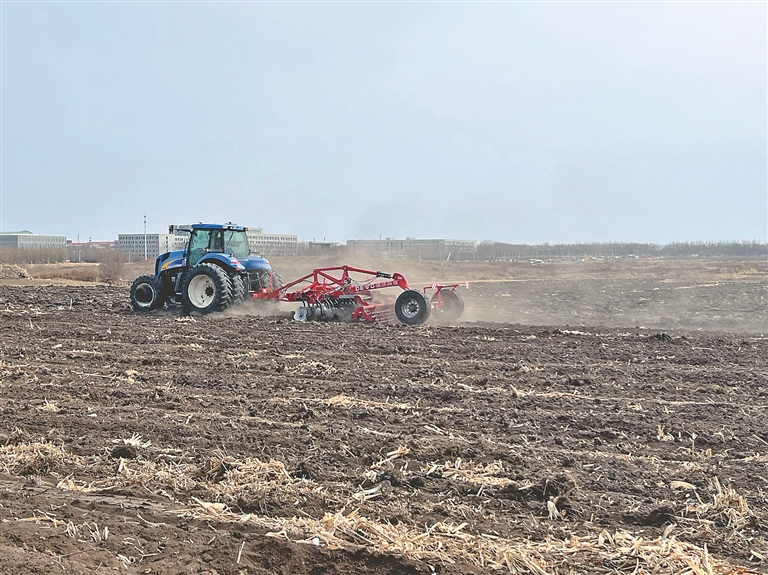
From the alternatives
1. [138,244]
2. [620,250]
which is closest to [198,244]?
[138,244]

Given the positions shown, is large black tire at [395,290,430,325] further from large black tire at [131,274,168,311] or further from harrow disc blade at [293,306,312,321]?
large black tire at [131,274,168,311]

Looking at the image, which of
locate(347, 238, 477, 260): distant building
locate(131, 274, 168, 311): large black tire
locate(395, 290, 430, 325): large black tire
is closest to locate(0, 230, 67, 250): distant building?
locate(347, 238, 477, 260): distant building

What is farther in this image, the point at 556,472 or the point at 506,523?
the point at 556,472

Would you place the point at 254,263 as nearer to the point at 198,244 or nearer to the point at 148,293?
the point at 198,244

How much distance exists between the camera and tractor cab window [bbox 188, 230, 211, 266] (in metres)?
16.5

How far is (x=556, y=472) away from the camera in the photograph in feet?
17.0

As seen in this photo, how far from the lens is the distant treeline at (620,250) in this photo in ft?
314

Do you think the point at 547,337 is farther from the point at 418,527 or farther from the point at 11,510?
the point at 11,510

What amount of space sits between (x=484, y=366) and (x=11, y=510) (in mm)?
6248

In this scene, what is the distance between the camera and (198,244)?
54.2ft

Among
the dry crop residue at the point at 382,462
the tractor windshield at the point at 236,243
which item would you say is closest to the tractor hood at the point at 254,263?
the tractor windshield at the point at 236,243

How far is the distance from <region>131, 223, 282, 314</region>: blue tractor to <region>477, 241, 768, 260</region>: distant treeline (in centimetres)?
7480

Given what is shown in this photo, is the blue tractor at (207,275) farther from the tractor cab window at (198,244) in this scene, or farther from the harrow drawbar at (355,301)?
the harrow drawbar at (355,301)

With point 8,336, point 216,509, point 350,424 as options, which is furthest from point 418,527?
point 8,336
